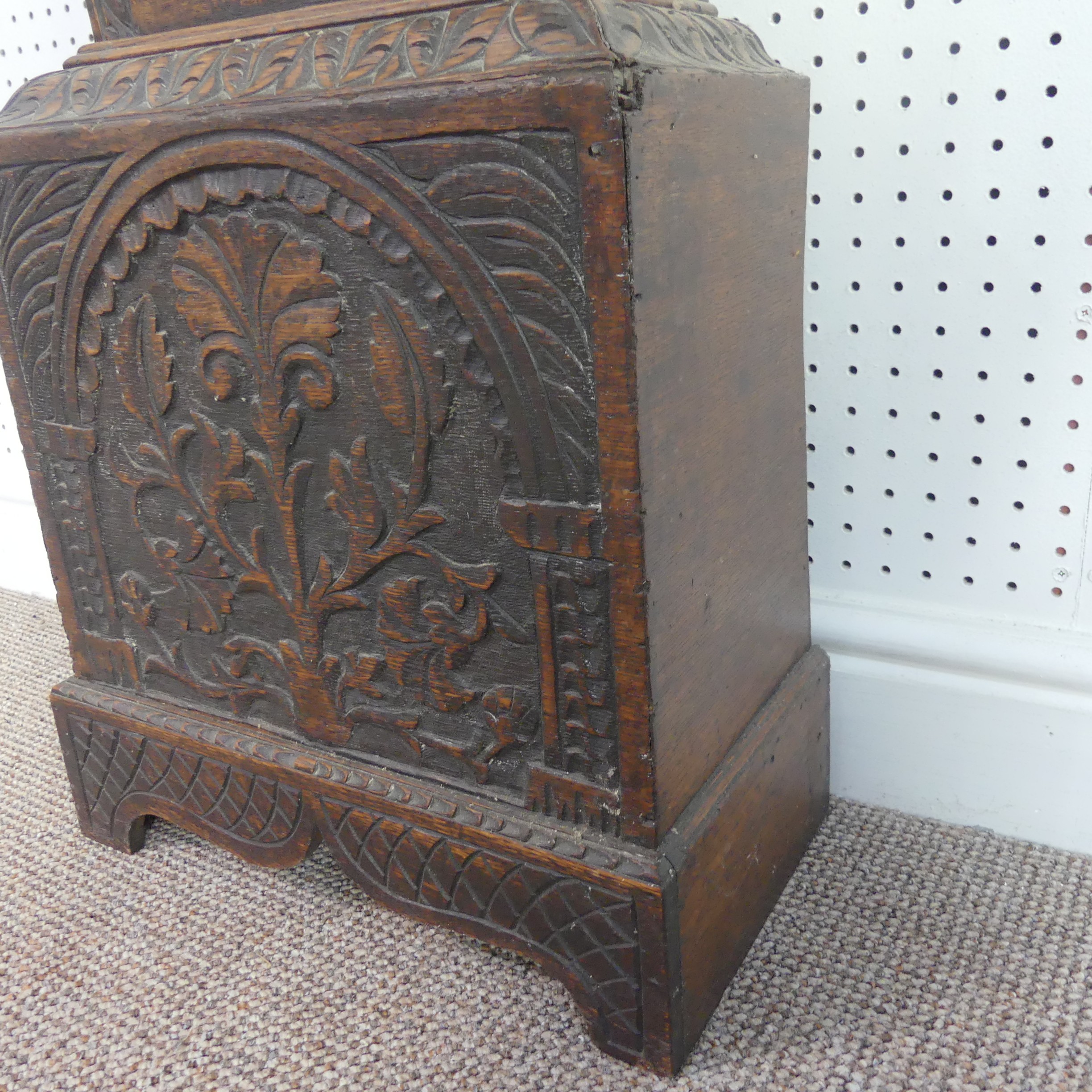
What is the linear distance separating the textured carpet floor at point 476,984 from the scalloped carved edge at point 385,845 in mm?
57

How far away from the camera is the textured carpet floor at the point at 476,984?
2.86ft

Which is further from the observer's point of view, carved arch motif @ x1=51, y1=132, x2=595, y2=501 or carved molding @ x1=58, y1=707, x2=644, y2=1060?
carved molding @ x1=58, y1=707, x2=644, y2=1060

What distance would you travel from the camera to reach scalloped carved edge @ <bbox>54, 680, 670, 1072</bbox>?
33.5 inches

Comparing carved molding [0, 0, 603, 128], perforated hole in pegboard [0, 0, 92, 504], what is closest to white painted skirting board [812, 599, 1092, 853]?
carved molding [0, 0, 603, 128]

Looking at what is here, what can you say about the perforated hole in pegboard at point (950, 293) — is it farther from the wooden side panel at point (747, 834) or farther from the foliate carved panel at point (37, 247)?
the foliate carved panel at point (37, 247)

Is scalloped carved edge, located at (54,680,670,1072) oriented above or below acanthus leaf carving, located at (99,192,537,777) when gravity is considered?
below

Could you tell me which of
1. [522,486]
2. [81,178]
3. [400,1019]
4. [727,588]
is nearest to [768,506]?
[727,588]

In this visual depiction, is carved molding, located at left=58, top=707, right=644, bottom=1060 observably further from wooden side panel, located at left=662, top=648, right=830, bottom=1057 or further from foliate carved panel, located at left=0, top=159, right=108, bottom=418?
foliate carved panel, located at left=0, top=159, right=108, bottom=418

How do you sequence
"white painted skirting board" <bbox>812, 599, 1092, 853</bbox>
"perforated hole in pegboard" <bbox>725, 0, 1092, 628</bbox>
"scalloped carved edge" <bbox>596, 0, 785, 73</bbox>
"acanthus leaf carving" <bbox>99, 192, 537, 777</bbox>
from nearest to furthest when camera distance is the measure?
"scalloped carved edge" <bbox>596, 0, 785, 73</bbox>, "acanthus leaf carving" <bbox>99, 192, 537, 777</bbox>, "perforated hole in pegboard" <bbox>725, 0, 1092, 628</bbox>, "white painted skirting board" <bbox>812, 599, 1092, 853</bbox>

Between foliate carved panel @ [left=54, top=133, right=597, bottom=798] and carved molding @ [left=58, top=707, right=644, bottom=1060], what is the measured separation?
7 cm

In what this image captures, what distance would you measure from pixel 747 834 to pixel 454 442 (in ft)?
1.49

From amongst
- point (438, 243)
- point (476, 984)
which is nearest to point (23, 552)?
point (476, 984)

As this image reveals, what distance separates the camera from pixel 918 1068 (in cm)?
85

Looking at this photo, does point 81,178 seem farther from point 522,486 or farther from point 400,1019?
point 400,1019
